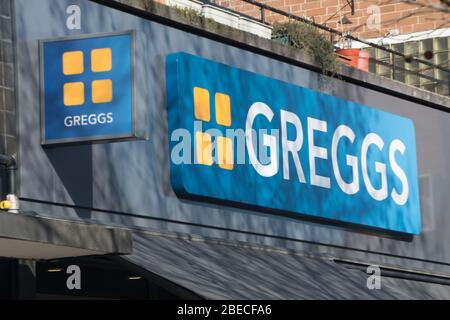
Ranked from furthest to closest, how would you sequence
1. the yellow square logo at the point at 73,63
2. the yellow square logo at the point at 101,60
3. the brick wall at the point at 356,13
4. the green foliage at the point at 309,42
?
the brick wall at the point at 356,13 → the green foliage at the point at 309,42 → the yellow square logo at the point at 73,63 → the yellow square logo at the point at 101,60

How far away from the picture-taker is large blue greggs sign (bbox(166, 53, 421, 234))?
15.7 metres

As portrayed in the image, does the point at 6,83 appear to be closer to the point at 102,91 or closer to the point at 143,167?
the point at 102,91

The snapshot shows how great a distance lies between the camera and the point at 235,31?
17.1m

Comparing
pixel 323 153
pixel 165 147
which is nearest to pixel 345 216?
pixel 323 153

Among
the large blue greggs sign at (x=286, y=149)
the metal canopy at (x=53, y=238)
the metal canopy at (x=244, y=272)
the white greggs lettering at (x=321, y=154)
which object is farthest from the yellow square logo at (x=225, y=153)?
the metal canopy at (x=53, y=238)

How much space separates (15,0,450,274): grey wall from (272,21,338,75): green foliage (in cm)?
23

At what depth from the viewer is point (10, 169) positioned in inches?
520

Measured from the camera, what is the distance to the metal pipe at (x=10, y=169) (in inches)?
518

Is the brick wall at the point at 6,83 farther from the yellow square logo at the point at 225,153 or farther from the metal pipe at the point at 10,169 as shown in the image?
the yellow square logo at the point at 225,153

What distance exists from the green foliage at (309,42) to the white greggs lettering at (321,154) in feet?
3.07

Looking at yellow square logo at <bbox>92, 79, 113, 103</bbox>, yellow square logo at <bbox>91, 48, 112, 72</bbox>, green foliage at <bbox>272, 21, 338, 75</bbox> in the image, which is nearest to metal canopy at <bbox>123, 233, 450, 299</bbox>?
yellow square logo at <bbox>92, 79, 113, 103</bbox>

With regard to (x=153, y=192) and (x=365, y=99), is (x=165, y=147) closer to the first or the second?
(x=153, y=192)

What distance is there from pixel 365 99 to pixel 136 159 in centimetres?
558
